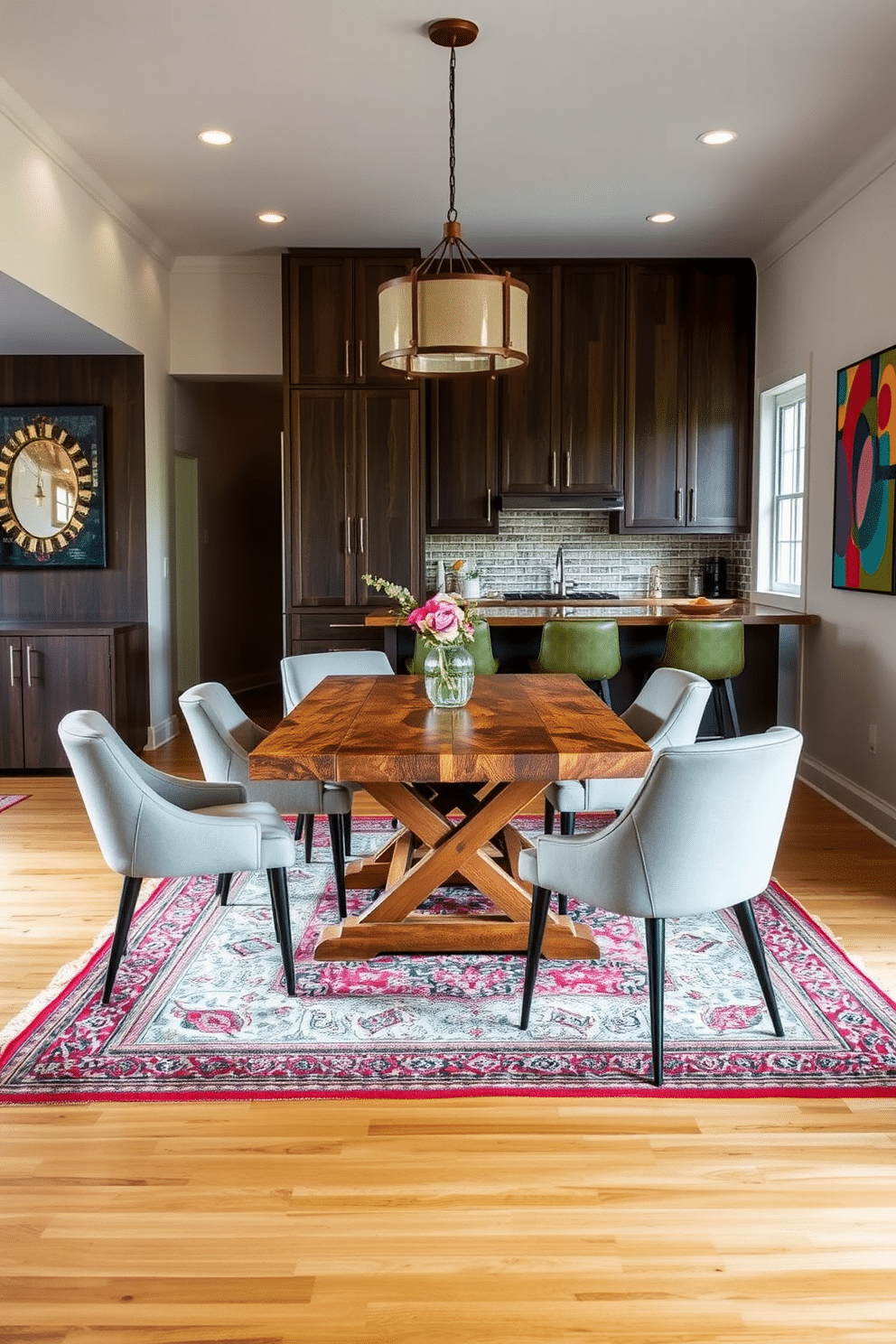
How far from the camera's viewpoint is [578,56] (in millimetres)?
3973

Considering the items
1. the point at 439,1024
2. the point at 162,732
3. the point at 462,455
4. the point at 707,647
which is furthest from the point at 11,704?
the point at 439,1024

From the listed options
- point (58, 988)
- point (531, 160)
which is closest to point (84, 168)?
point (531, 160)

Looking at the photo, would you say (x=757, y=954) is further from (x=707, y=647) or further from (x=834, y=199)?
(x=834, y=199)

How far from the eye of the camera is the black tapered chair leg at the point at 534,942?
2.84m

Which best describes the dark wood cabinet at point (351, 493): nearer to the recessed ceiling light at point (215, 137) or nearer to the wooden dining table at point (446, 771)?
the recessed ceiling light at point (215, 137)

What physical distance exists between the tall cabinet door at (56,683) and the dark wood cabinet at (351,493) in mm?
1179

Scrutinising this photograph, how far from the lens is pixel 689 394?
6.76 meters

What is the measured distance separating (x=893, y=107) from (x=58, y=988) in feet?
14.2

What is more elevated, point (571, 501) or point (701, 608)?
point (571, 501)

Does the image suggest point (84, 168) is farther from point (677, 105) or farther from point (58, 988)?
point (58, 988)

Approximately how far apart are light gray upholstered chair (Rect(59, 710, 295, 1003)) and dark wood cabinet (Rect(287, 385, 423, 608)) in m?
3.54

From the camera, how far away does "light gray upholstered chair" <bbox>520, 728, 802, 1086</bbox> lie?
2.47 meters

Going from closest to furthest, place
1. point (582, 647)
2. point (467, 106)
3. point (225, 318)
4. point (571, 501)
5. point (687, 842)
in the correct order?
point (687, 842), point (467, 106), point (582, 647), point (571, 501), point (225, 318)

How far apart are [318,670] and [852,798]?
8.09 feet
